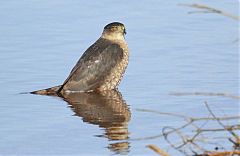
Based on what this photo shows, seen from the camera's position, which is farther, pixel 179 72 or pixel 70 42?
pixel 70 42

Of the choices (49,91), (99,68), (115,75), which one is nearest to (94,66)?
(99,68)

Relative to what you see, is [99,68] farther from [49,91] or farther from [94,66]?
[49,91]

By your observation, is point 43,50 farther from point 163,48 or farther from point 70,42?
point 163,48

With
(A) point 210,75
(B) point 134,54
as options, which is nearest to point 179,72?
(A) point 210,75

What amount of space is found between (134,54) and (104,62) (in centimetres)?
65

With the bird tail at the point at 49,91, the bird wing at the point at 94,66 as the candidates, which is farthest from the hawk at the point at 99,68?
the bird tail at the point at 49,91

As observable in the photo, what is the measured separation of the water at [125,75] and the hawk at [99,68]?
0.17 metres

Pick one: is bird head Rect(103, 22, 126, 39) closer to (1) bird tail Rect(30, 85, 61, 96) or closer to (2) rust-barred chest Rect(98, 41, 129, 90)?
(2) rust-barred chest Rect(98, 41, 129, 90)

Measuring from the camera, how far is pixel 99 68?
1107 cm

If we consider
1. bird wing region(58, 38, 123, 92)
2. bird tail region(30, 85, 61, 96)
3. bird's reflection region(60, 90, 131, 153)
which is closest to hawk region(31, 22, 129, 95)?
bird wing region(58, 38, 123, 92)

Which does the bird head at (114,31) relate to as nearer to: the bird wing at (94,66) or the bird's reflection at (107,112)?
the bird wing at (94,66)

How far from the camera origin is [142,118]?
8.93 meters

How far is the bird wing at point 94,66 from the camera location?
35.8 ft

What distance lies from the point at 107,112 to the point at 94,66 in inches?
63.6
